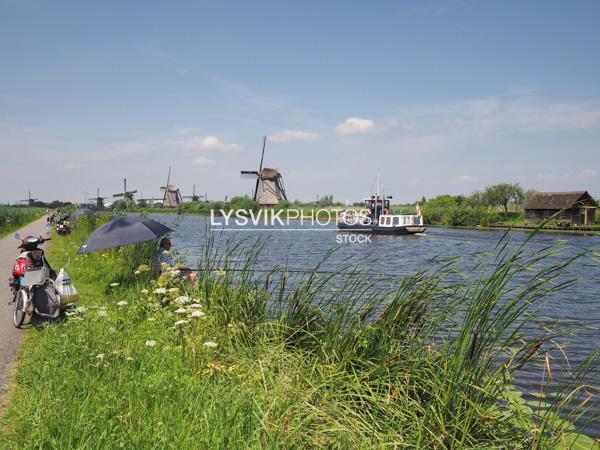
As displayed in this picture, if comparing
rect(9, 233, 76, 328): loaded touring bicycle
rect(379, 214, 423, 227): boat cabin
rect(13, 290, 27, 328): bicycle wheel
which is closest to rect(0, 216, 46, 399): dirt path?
rect(13, 290, 27, 328): bicycle wheel

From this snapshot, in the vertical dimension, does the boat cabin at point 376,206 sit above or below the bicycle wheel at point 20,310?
above

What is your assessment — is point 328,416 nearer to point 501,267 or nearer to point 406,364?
point 406,364

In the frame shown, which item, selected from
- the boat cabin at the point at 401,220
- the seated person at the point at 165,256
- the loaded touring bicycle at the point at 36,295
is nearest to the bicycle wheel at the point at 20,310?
the loaded touring bicycle at the point at 36,295

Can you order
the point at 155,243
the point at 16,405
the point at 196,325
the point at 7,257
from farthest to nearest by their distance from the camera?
the point at 7,257 < the point at 155,243 < the point at 196,325 < the point at 16,405

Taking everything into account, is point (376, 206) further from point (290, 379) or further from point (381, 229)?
point (290, 379)

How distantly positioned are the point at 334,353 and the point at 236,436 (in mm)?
1692

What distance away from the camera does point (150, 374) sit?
14.8ft

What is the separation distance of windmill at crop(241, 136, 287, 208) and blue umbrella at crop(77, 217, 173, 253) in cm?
6571

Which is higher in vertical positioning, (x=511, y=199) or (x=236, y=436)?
(x=511, y=199)

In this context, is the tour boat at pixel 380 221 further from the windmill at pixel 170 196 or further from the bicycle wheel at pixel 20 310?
the windmill at pixel 170 196

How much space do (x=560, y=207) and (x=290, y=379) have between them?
56.4 m

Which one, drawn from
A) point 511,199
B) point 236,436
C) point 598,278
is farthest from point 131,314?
point 511,199

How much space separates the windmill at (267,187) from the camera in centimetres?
7494

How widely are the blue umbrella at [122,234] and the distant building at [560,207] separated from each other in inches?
1917
